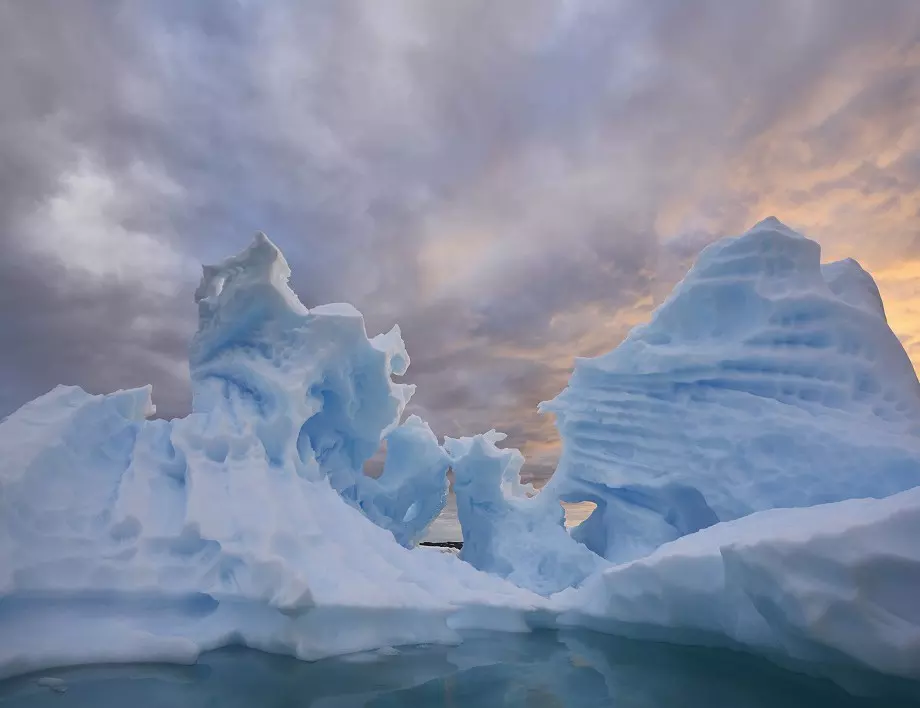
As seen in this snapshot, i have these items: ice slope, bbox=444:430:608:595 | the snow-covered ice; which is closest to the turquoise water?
the snow-covered ice

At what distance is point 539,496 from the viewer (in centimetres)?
1204

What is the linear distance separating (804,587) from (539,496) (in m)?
8.12

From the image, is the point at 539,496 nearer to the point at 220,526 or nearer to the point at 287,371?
the point at 287,371

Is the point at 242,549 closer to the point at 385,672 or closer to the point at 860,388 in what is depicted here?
the point at 385,672

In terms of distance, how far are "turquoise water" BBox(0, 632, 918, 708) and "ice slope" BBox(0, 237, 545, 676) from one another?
1.20 ft

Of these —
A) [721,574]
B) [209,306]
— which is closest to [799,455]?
[721,574]

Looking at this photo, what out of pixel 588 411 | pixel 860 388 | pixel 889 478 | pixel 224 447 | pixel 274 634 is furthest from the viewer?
pixel 588 411

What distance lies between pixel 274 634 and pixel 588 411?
675cm

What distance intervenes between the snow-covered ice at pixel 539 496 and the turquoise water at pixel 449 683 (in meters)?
0.30

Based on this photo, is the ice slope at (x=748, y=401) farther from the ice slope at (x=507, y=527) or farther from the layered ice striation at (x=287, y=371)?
the layered ice striation at (x=287, y=371)

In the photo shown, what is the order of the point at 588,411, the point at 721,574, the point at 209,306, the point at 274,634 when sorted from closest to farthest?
the point at 721,574 → the point at 274,634 → the point at 209,306 → the point at 588,411

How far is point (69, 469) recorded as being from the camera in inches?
265

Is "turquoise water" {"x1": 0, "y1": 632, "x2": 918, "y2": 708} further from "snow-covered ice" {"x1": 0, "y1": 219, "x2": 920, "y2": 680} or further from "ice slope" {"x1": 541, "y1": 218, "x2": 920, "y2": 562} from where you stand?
"ice slope" {"x1": 541, "y1": 218, "x2": 920, "y2": 562}

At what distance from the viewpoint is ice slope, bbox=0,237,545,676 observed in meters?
5.49
